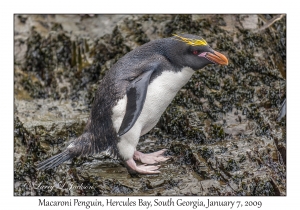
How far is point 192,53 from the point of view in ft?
13.3

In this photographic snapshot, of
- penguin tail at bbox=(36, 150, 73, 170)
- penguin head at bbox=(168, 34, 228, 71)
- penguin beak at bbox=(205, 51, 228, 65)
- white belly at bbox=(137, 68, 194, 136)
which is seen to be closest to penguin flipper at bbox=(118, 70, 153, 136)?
white belly at bbox=(137, 68, 194, 136)

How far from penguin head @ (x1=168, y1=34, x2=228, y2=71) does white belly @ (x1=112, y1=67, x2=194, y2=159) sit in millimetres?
80

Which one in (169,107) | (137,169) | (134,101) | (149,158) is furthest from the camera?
(169,107)

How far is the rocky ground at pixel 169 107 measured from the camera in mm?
4129

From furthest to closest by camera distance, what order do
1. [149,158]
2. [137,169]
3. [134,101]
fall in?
[149,158]
[137,169]
[134,101]

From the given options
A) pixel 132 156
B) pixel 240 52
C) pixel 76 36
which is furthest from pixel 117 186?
pixel 76 36

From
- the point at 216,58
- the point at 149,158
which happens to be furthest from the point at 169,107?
the point at 216,58

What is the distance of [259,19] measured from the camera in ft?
18.7

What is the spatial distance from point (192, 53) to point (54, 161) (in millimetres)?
1442

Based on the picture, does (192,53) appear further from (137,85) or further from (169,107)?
(169,107)

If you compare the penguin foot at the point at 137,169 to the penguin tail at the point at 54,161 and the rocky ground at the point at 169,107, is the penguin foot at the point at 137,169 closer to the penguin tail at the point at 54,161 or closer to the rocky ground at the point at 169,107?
the rocky ground at the point at 169,107

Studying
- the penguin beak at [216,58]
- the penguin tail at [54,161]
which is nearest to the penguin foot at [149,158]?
the penguin tail at [54,161]

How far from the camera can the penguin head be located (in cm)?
402

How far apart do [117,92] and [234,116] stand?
143 cm
